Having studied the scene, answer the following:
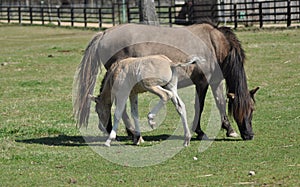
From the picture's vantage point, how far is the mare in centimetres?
1010

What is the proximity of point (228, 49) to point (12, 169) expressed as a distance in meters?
4.14

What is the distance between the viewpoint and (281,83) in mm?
17219

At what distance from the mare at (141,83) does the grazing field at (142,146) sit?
540 millimetres

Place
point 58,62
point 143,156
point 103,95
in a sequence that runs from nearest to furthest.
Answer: point 143,156, point 103,95, point 58,62

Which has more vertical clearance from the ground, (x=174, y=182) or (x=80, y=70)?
(x=80, y=70)

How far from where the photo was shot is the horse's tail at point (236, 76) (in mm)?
10773

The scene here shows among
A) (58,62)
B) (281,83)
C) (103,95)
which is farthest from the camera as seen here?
(58,62)

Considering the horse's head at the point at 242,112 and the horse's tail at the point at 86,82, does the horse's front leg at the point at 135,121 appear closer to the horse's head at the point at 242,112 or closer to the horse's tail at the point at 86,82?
the horse's tail at the point at 86,82

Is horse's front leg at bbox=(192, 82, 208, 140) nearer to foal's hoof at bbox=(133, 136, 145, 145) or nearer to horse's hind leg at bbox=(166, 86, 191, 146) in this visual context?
horse's hind leg at bbox=(166, 86, 191, 146)

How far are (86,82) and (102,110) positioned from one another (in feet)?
1.93

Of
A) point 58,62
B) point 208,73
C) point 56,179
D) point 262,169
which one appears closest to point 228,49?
point 208,73

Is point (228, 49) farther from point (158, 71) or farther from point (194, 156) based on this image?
point (194, 156)

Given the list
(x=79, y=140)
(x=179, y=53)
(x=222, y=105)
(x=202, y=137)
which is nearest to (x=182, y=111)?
(x=202, y=137)

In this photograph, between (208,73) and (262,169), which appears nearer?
(262,169)
